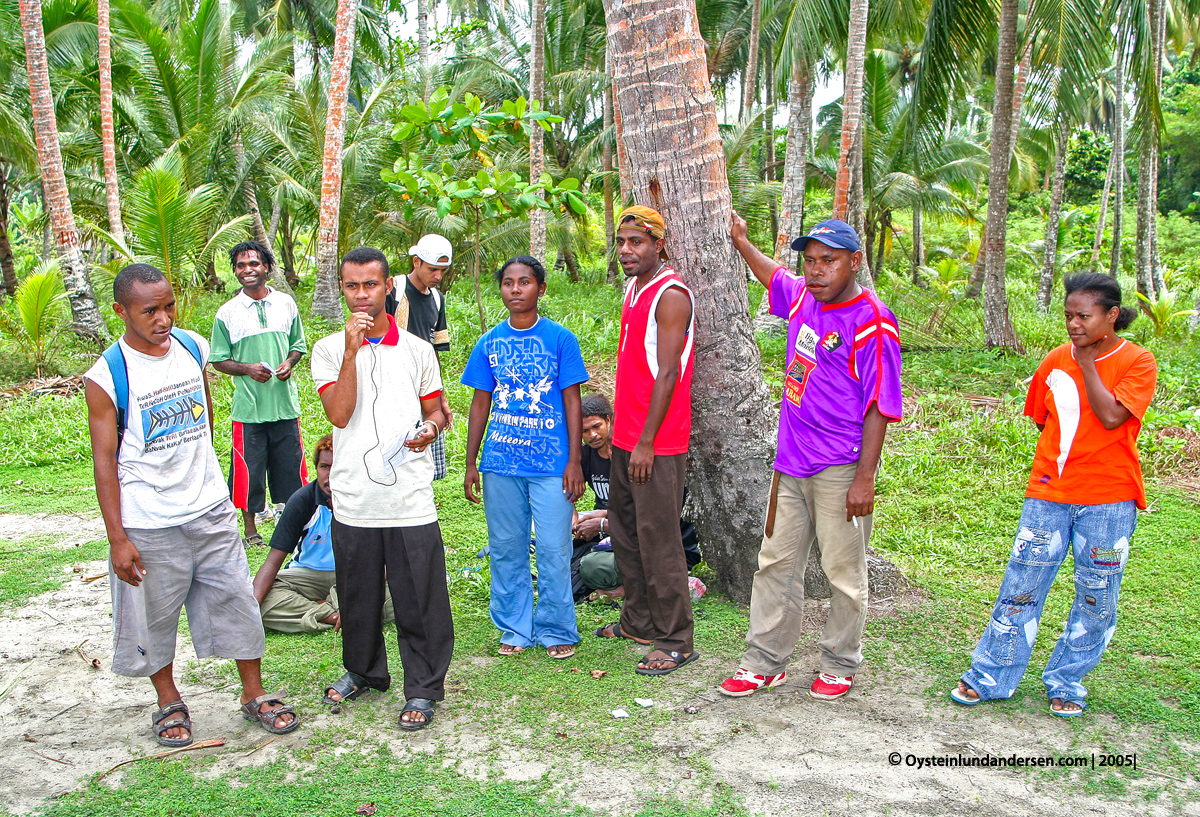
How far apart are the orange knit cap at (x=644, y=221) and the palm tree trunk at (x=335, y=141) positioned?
379 inches

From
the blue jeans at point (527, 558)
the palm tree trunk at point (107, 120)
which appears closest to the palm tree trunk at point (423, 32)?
the palm tree trunk at point (107, 120)

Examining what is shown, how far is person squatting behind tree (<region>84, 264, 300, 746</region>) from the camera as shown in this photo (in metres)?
3.15

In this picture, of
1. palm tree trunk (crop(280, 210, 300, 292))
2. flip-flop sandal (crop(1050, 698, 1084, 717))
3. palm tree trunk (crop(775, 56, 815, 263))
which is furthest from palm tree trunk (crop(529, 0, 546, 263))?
flip-flop sandal (crop(1050, 698, 1084, 717))

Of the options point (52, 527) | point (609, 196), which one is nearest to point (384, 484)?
point (52, 527)

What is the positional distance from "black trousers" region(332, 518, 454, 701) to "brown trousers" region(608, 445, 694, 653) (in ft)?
2.91

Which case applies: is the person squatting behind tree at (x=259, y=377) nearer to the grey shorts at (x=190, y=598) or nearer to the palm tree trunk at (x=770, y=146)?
the grey shorts at (x=190, y=598)

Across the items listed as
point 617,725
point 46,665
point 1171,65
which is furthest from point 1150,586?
point 1171,65

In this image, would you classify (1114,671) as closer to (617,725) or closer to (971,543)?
(971,543)

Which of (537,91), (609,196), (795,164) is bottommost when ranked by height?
(795,164)

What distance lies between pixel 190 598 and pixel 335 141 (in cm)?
1021

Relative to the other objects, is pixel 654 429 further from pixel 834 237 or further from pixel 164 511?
pixel 164 511

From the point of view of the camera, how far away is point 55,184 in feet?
36.4

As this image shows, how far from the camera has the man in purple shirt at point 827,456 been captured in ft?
11.3

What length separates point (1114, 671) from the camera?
3848 millimetres
